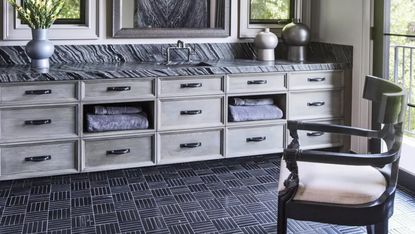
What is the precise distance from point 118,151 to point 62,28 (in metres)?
1.06

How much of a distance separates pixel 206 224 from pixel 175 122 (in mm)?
1073

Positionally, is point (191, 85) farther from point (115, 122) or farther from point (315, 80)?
point (315, 80)

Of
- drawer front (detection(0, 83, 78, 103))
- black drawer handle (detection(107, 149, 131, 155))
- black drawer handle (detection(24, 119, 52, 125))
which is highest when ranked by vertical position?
drawer front (detection(0, 83, 78, 103))

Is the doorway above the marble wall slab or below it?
below

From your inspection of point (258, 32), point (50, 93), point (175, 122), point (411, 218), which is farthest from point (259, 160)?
point (50, 93)

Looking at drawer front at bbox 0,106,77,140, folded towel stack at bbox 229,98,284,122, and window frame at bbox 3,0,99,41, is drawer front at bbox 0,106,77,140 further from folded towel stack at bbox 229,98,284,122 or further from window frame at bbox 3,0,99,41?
folded towel stack at bbox 229,98,284,122

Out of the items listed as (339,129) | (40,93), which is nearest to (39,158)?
(40,93)

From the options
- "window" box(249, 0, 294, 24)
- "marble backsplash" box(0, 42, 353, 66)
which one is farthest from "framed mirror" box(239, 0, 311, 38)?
"marble backsplash" box(0, 42, 353, 66)

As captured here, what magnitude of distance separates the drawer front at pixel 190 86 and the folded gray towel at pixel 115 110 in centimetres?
24

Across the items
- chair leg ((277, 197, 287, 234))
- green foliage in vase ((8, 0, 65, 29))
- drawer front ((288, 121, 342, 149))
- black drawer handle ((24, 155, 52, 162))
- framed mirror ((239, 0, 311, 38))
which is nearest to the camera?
chair leg ((277, 197, 287, 234))

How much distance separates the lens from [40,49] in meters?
3.61

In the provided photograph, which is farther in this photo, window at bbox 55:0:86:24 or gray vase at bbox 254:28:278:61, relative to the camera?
gray vase at bbox 254:28:278:61

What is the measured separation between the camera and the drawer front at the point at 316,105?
13.6 ft

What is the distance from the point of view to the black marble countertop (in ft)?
11.2
